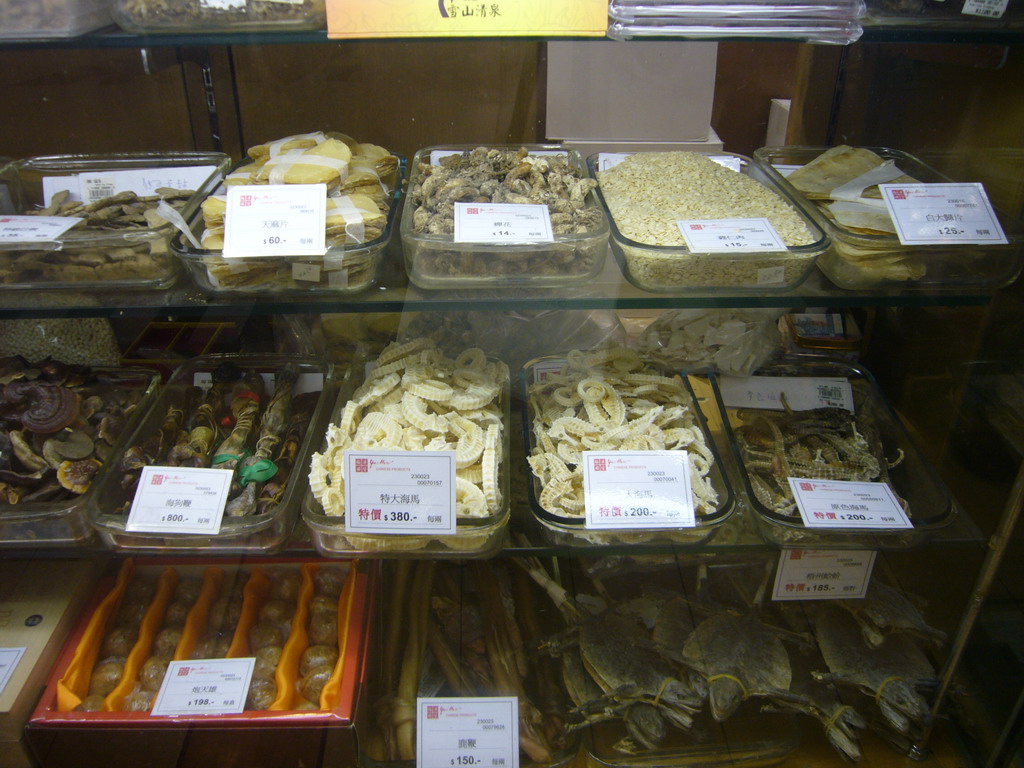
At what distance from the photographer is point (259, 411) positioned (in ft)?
4.18

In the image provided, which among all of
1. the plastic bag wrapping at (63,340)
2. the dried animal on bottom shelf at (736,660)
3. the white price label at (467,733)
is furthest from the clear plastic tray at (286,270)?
the dried animal on bottom shelf at (736,660)

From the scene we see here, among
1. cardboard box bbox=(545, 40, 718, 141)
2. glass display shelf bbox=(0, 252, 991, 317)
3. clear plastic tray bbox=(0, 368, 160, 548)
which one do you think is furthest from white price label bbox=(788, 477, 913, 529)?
clear plastic tray bbox=(0, 368, 160, 548)

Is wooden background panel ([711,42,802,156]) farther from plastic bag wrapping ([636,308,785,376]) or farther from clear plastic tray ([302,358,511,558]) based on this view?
clear plastic tray ([302,358,511,558])

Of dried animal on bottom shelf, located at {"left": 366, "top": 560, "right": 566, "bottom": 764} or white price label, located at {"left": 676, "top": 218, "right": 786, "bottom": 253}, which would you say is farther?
dried animal on bottom shelf, located at {"left": 366, "top": 560, "right": 566, "bottom": 764}

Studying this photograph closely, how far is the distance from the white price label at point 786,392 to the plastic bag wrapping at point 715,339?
0.08 ft

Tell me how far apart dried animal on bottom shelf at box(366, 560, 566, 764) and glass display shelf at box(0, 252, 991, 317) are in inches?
25.4

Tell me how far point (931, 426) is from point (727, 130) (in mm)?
637

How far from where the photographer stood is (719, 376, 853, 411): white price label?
1325mm

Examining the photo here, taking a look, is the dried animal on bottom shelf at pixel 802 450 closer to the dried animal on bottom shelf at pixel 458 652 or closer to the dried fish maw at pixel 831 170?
the dried fish maw at pixel 831 170

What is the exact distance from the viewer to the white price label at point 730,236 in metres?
0.93

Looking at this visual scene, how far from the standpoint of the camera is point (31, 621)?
→ 1.24 metres

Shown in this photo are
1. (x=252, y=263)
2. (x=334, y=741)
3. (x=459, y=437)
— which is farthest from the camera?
(x=334, y=741)

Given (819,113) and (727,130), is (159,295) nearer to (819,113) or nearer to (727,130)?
(727,130)

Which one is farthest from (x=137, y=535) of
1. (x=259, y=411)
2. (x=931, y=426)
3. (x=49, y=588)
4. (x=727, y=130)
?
(x=931, y=426)
